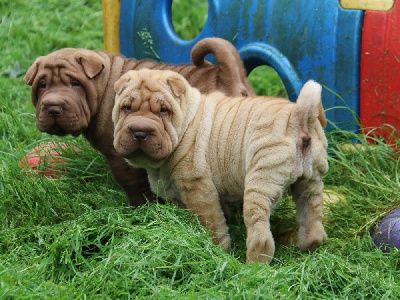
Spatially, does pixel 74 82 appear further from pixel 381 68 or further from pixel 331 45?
pixel 381 68

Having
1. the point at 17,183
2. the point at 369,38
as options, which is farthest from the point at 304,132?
the point at 17,183

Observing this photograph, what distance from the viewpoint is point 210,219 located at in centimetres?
467

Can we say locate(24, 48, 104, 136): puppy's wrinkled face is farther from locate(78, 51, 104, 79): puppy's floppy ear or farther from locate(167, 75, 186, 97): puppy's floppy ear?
locate(167, 75, 186, 97): puppy's floppy ear

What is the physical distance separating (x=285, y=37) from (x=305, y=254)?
205 centimetres

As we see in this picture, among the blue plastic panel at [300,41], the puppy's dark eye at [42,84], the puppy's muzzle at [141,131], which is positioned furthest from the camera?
the blue plastic panel at [300,41]

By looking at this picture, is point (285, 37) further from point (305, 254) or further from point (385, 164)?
point (305, 254)

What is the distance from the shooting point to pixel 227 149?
15.4ft

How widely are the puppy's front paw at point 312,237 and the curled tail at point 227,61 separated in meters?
1.31

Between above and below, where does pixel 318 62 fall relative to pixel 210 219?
above

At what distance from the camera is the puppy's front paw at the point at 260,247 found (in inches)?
171

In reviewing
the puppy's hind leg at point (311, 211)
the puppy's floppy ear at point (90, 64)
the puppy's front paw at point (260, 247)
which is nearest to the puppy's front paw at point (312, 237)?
the puppy's hind leg at point (311, 211)

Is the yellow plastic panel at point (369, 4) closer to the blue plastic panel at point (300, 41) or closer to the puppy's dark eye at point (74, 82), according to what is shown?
the blue plastic panel at point (300, 41)

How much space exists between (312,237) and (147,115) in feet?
3.98

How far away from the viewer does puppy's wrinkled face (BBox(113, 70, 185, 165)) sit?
4.55 meters
